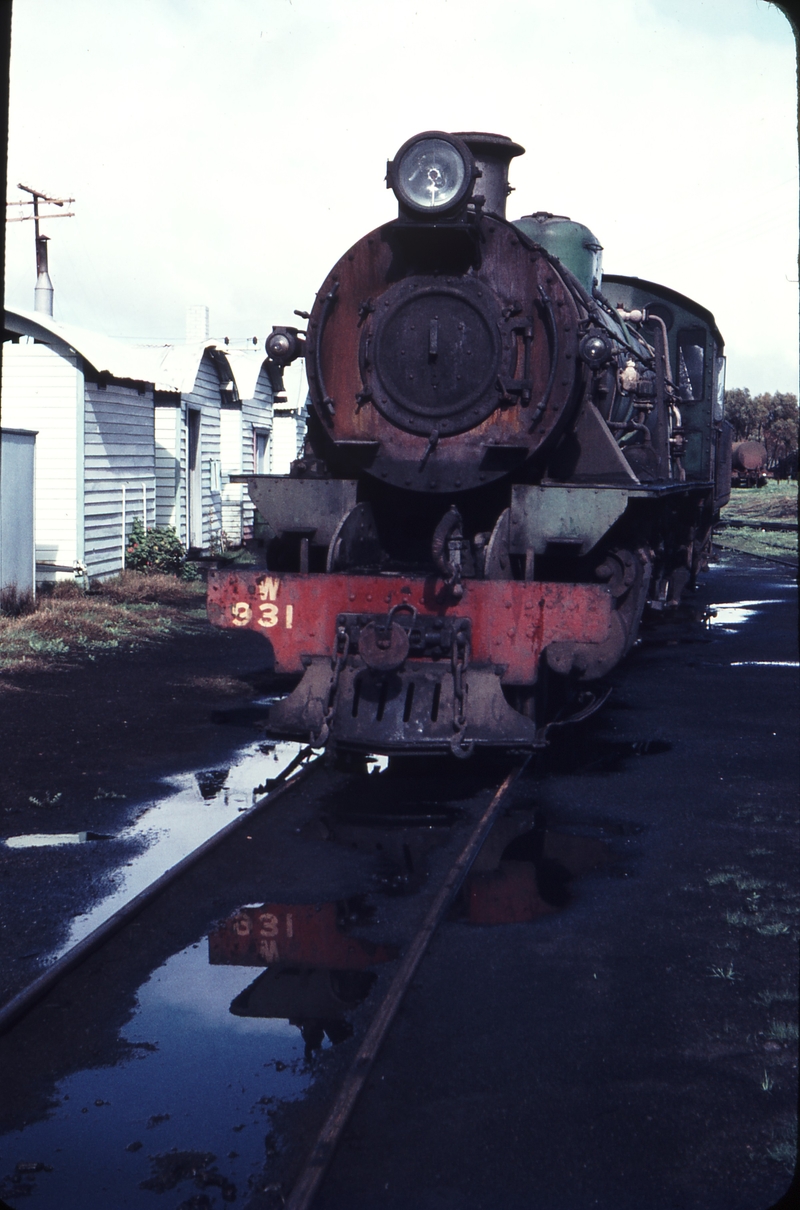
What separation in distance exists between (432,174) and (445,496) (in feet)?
6.05

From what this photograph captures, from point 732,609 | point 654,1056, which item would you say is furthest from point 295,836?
point 732,609

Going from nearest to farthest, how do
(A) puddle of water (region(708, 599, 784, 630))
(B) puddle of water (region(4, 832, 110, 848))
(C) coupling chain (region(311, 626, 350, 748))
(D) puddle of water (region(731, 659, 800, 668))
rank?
1. (B) puddle of water (region(4, 832, 110, 848))
2. (C) coupling chain (region(311, 626, 350, 748))
3. (D) puddle of water (region(731, 659, 800, 668))
4. (A) puddle of water (region(708, 599, 784, 630))

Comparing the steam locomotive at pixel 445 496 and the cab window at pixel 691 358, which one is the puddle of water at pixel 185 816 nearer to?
the steam locomotive at pixel 445 496

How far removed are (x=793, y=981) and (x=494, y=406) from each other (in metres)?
3.71

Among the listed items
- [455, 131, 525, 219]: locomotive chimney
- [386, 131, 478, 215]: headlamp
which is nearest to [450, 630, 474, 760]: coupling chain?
[386, 131, 478, 215]: headlamp

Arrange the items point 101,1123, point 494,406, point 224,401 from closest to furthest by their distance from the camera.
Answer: point 101,1123 → point 494,406 → point 224,401

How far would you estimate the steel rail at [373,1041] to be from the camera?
2734 millimetres

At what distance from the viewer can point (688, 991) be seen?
3.93 m

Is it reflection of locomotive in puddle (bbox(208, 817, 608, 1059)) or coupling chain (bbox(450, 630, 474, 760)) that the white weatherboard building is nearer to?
coupling chain (bbox(450, 630, 474, 760))

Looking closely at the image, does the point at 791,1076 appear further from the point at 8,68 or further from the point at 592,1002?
the point at 8,68

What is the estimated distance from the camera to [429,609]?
644cm

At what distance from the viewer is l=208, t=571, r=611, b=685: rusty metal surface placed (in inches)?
248

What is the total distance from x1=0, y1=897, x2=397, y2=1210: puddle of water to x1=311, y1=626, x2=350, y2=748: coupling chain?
5.07 ft

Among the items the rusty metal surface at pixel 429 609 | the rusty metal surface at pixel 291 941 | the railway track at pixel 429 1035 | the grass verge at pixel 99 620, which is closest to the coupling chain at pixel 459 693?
the rusty metal surface at pixel 429 609
